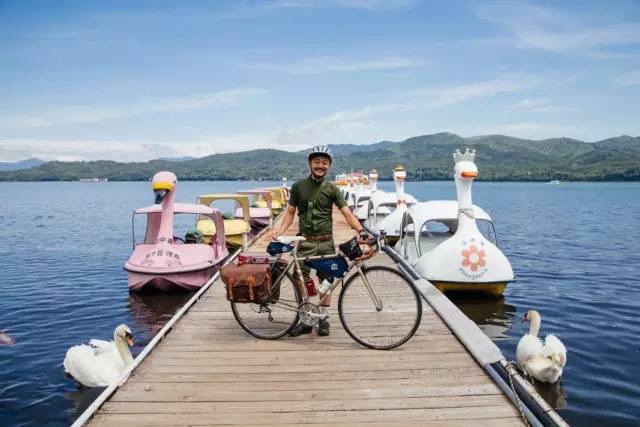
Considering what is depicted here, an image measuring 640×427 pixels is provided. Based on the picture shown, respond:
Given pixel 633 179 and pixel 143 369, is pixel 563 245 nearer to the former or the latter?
pixel 143 369

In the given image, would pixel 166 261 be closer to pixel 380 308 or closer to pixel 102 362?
pixel 102 362

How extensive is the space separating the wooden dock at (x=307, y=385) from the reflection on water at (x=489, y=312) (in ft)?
16.2

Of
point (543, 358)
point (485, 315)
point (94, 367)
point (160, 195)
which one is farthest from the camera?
point (160, 195)

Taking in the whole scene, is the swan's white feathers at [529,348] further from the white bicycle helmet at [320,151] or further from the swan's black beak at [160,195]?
the swan's black beak at [160,195]

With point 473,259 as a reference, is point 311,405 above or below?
below

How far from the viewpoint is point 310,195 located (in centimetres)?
678

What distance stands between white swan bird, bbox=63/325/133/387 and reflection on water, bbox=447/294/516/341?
7480 mm

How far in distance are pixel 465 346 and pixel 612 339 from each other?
6.43 metres

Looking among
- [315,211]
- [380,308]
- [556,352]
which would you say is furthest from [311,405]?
[556,352]

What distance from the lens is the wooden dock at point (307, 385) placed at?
185 inches

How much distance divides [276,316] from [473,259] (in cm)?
603

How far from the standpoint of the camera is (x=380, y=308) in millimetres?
6645

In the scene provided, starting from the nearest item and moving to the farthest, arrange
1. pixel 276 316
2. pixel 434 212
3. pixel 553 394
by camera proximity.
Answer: pixel 276 316 → pixel 553 394 → pixel 434 212

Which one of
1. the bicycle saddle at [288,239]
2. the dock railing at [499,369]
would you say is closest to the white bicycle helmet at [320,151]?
the bicycle saddle at [288,239]
